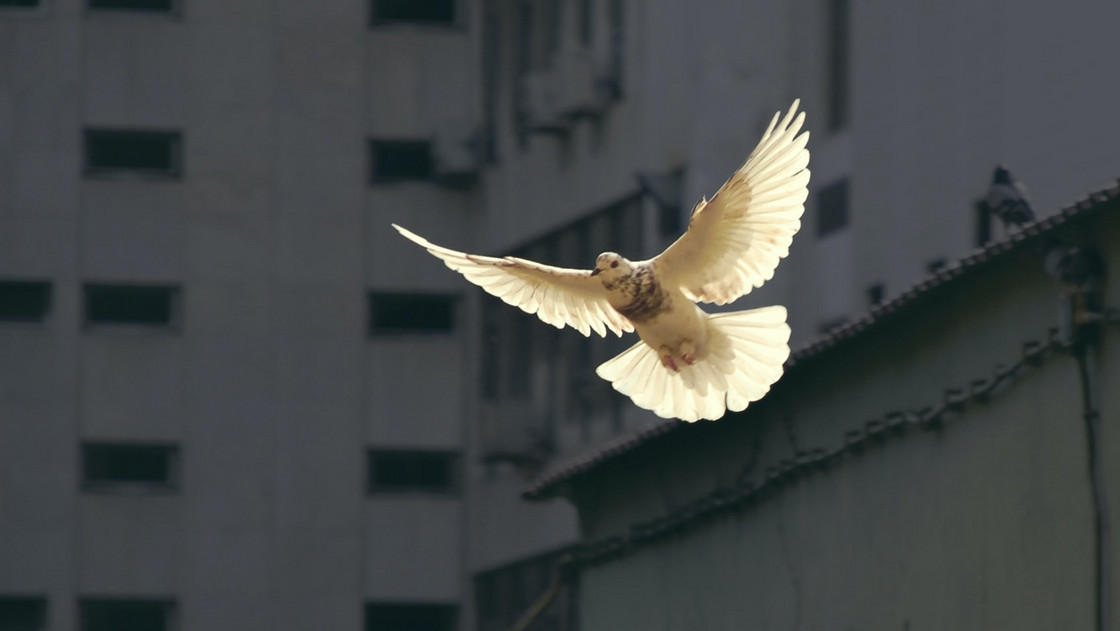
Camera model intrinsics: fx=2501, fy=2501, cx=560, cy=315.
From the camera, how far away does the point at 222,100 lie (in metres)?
45.3

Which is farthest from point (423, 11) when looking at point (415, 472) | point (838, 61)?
point (838, 61)

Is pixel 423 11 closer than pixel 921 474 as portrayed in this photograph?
No

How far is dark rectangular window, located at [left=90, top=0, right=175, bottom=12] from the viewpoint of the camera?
4597 centimetres

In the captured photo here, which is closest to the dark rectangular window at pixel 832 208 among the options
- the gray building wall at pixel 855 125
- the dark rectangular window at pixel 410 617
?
the gray building wall at pixel 855 125

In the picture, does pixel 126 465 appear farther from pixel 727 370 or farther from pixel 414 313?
pixel 727 370

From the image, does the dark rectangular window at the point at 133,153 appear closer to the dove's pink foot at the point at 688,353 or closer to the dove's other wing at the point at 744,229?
the dove's pink foot at the point at 688,353

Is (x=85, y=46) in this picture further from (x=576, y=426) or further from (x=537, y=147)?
(x=576, y=426)

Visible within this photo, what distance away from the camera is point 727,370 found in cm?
1441

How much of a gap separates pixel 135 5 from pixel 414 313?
7.65m

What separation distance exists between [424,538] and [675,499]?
75.3ft

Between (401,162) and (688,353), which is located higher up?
(401,162)

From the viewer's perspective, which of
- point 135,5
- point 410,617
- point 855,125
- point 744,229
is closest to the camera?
point 744,229

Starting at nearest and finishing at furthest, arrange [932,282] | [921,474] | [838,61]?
[932,282], [921,474], [838,61]

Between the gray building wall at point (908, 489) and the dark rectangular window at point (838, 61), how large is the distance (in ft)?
28.0
